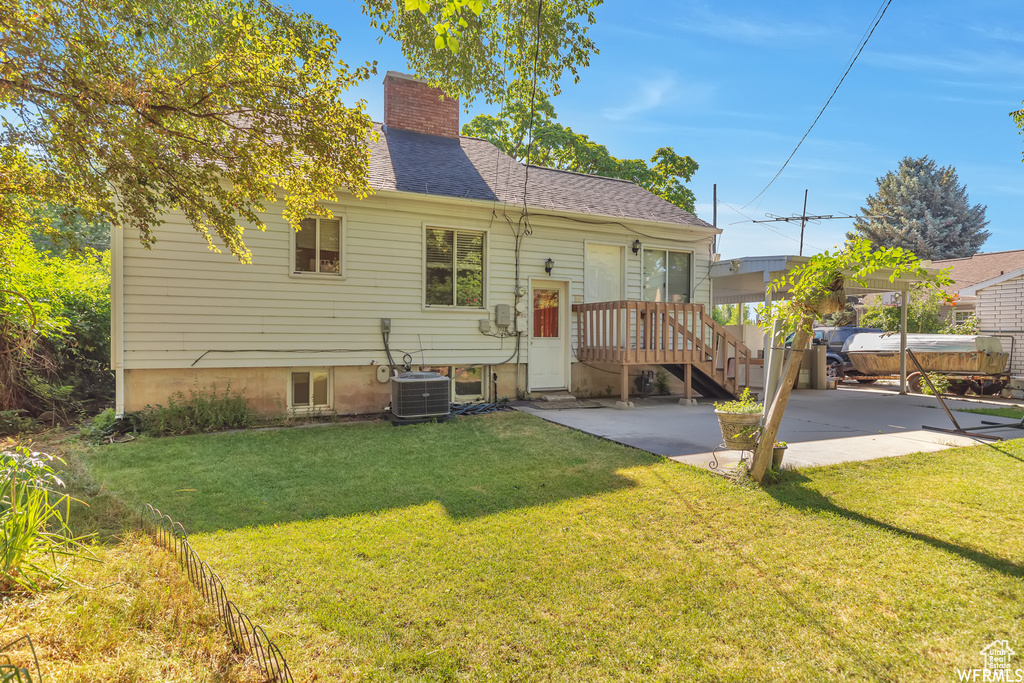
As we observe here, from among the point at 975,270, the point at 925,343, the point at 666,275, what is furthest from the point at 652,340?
the point at 975,270

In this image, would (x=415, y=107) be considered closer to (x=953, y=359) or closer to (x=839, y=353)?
(x=953, y=359)

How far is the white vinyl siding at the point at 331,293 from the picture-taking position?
285 inches

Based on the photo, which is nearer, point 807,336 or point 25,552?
point 25,552

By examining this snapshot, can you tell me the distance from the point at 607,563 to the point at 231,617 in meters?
1.95

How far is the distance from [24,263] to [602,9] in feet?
28.8

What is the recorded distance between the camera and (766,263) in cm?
947

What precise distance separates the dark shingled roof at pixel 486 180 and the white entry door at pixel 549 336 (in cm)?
161

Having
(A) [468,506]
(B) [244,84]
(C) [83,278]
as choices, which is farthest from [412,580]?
(C) [83,278]

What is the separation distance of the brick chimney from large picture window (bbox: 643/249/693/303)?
5515 millimetres

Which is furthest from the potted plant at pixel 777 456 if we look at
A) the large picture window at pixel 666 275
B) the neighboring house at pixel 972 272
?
the neighboring house at pixel 972 272

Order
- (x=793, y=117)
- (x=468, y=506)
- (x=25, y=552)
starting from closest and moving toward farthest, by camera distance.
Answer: (x=25, y=552)
(x=468, y=506)
(x=793, y=117)

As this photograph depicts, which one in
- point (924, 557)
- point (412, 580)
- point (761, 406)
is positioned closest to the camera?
point (412, 580)

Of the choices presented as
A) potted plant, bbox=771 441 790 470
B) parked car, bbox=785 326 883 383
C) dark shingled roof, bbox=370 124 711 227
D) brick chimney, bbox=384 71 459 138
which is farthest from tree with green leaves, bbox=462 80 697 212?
potted plant, bbox=771 441 790 470

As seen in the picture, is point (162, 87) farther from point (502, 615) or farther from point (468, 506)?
point (502, 615)
